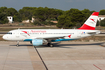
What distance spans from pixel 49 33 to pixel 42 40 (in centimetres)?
285

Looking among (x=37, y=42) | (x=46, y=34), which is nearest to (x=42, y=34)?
(x=46, y=34)

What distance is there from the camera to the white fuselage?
30.4 m

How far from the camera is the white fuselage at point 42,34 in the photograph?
99.7 ft

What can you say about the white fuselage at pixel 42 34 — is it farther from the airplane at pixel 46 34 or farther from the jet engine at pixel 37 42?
the jet engine at pixel 37 42

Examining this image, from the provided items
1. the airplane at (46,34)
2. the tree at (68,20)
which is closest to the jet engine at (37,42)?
the airplane at (46,34)

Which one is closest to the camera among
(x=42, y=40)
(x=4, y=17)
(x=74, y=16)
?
(x=42, y=40)

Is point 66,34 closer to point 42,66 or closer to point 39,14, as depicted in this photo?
point 42,66

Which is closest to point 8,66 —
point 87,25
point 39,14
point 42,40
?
point 42,40

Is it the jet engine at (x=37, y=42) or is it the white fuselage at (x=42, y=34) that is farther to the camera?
the white fuselage at (x=42, y=34)

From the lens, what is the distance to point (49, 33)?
31.4 metres

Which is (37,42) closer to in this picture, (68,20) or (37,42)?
(37,42)

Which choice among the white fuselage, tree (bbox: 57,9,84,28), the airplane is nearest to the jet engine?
the airplane

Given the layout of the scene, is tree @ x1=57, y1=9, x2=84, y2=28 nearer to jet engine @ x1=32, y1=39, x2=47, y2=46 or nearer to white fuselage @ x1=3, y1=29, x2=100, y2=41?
white fuselage @ x1=3, y1=29, x2=100, y2=41

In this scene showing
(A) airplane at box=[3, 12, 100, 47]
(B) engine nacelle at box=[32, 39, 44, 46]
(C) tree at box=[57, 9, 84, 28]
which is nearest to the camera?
(B) engine nacelle at box=[32, 39, 44, 46]
